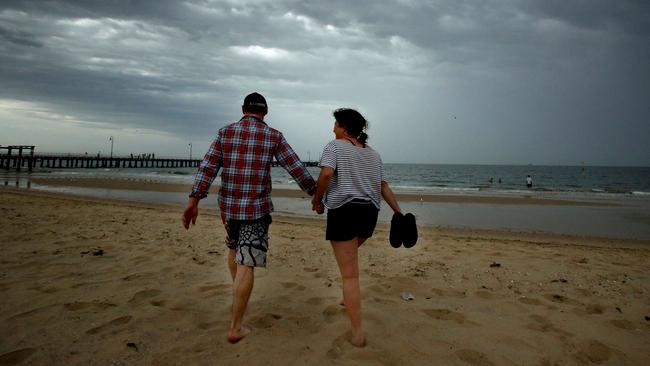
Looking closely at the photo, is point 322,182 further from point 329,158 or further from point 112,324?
point 112,324

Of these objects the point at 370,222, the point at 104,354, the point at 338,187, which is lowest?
the point at 104,354

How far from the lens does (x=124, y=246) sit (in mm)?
5605

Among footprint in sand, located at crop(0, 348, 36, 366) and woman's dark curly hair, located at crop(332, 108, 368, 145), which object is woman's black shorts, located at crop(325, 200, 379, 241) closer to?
woman's dark curly hair, located at crop(332, 108, 368, 145)

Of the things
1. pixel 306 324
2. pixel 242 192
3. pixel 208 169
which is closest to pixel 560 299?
pixel 306 324

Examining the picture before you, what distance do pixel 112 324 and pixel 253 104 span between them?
2145mm

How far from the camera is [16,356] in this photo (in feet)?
8.12

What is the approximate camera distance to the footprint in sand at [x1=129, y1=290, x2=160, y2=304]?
11.6 ft

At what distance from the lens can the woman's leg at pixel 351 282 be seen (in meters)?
2.74

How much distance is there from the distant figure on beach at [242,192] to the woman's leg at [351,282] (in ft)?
1.94

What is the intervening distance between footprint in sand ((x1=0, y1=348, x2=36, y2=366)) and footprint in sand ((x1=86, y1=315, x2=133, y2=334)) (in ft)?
1.25

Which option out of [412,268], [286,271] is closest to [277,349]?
[286,271]

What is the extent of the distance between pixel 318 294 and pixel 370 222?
1.49 metres

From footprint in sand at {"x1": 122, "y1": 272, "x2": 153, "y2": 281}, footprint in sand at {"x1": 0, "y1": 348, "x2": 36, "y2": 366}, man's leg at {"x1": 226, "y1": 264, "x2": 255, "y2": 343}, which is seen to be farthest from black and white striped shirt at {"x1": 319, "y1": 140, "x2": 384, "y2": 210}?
footprint in sand at {"x1": 122, "y1": 272, "x2": 153, "y2": 281}

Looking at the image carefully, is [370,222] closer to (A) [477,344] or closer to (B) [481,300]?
(A) [477,344]
